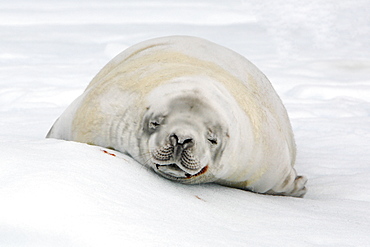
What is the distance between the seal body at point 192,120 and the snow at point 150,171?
106mm

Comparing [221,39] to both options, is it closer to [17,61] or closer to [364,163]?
[17,61]

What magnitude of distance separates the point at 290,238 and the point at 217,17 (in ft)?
30.6

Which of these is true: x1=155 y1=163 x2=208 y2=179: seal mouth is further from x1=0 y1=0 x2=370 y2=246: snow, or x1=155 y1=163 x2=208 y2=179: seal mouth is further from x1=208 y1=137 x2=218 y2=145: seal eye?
x1=208 y1=137 x2=218 y2=145: seal eye

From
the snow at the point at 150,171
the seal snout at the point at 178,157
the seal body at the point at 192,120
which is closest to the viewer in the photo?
the snow at the point at 150,171

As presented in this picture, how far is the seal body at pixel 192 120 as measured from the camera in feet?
9.99

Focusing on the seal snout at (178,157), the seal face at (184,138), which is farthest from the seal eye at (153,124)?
the seal snout at (178,157)

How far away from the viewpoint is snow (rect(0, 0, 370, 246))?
6.81 feet

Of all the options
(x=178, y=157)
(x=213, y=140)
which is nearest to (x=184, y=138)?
(x=178, y=157)

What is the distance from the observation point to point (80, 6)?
500 inches

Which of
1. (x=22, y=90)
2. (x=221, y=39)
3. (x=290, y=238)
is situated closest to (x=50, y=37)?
(x=221, y=39)

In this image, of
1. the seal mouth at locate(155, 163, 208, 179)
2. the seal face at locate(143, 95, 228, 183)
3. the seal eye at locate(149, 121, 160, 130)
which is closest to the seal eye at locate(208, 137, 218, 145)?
the seal face at locate(143, 95, 228, 183)

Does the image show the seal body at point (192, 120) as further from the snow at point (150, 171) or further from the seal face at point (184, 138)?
the snow at point (150, 171)

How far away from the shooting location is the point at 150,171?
306 cm

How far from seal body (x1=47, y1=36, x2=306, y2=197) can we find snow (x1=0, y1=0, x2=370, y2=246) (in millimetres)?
106
